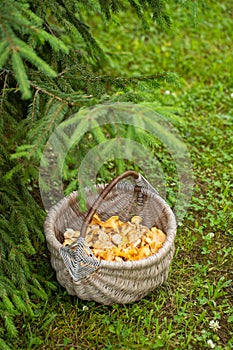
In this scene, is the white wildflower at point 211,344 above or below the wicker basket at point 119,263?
below

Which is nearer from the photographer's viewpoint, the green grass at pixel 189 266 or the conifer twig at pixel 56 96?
the conifer twig at pixel 56 96

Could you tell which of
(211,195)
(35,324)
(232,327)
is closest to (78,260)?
(35,324)

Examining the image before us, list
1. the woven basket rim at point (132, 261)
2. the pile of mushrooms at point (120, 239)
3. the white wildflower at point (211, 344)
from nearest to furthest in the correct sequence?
1. the woven basket rim at point (132, 261)
2. the white wildflower at point (211, 344)
3. the pile of mushrooms at point (120, 239)

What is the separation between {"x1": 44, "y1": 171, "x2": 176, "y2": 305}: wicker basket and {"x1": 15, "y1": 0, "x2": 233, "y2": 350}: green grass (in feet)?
0.42

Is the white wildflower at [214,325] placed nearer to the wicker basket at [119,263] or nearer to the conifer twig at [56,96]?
the wicker basket at [119,263]

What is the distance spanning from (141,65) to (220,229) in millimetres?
2201

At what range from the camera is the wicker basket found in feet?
7.27

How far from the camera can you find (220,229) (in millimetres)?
3055

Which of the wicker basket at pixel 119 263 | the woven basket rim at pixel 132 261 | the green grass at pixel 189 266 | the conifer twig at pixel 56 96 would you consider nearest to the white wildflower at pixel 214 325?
the green grass at pixel 189 266

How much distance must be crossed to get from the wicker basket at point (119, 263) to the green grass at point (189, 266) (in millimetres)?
128

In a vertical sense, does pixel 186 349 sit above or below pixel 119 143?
below

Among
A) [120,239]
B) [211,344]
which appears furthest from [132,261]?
[211,344]

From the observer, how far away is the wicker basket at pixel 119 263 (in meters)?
2.22

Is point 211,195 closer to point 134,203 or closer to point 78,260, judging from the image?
point 134,203
